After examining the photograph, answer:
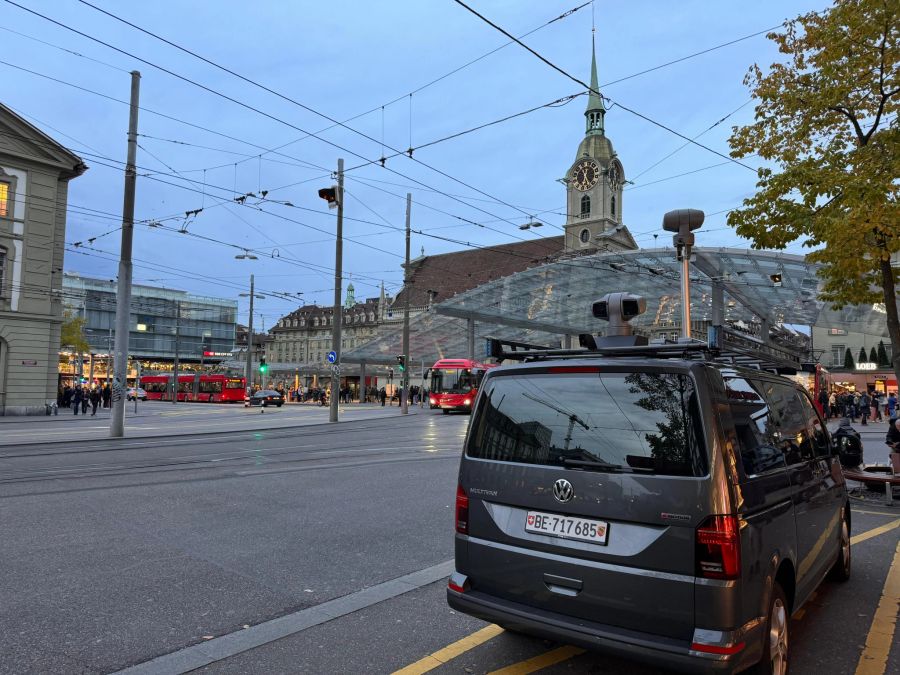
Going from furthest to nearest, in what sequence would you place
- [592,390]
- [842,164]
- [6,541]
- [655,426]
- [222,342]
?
[222,342] → [842,164] → [6,541] → [592,390] → [655,426]

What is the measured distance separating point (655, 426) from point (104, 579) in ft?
14.3

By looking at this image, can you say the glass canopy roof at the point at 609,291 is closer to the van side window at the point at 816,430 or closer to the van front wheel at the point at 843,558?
the van front wheel at the point at 843,558

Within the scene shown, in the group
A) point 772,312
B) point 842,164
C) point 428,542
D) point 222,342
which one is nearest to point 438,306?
point 772,312

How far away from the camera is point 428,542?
6.31 m

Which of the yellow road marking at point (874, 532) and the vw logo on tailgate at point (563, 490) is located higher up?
the vw logo on tailgate at point (563, 490)

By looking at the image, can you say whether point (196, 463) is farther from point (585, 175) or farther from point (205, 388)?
point (585, 175)

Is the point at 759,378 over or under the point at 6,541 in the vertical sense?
over

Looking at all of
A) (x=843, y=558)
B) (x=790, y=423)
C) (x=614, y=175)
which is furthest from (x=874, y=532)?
(x=614, y=175)

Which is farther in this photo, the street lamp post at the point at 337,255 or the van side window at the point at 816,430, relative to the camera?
the street lamp post at the point at 337,255

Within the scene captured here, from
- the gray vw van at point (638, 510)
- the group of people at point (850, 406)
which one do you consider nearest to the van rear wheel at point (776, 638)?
the gray vw van at point (638, 510)

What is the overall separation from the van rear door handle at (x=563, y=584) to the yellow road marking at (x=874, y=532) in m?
5.22

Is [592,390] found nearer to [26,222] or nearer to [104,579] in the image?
[104,579]

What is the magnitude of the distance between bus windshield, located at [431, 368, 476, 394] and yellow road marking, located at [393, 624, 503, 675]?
99.2 feet

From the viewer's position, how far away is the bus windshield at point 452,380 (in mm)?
34691
